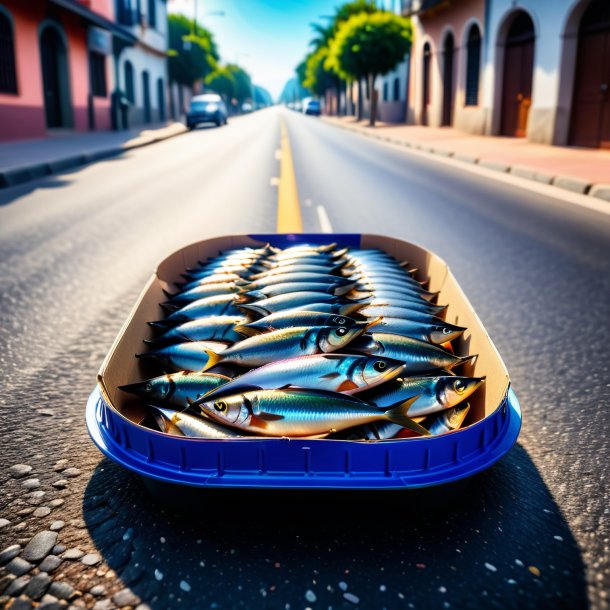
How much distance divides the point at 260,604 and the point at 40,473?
1109 millimetres

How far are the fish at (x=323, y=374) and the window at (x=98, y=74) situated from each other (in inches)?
1167

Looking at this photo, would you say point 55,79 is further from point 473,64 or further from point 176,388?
point 176,388

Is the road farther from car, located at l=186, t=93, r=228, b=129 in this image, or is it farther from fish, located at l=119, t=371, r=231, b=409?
car, located at l=186, t=93, r=228, b=129

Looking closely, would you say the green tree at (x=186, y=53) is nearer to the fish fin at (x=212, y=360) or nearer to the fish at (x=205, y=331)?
the fish at (x=205, y=331)

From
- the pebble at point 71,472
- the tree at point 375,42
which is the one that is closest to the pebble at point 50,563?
the pebble at point 71,472

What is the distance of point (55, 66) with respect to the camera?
25.2 meters

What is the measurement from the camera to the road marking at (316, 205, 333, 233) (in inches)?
295

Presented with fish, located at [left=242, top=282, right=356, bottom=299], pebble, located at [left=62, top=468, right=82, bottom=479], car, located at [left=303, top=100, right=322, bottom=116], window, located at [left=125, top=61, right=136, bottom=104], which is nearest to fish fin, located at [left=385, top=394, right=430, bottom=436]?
fish, located at [left=242, top=282, right=356, bottom=299]

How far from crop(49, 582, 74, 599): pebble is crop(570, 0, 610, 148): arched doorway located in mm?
18777

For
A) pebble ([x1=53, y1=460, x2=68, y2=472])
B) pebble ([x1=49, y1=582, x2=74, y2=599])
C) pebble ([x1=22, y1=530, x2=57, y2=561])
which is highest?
pebble ([x1=49, y1=582, x2=74, y2=599])

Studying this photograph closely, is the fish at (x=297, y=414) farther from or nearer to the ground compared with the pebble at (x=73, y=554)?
farther from the ground

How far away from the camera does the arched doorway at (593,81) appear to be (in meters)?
17.7

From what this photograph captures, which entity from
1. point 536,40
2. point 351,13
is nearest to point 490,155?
point 536,40

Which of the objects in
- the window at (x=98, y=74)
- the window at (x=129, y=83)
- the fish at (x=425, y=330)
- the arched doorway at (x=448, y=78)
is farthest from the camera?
the window at (x=129, y=83)
